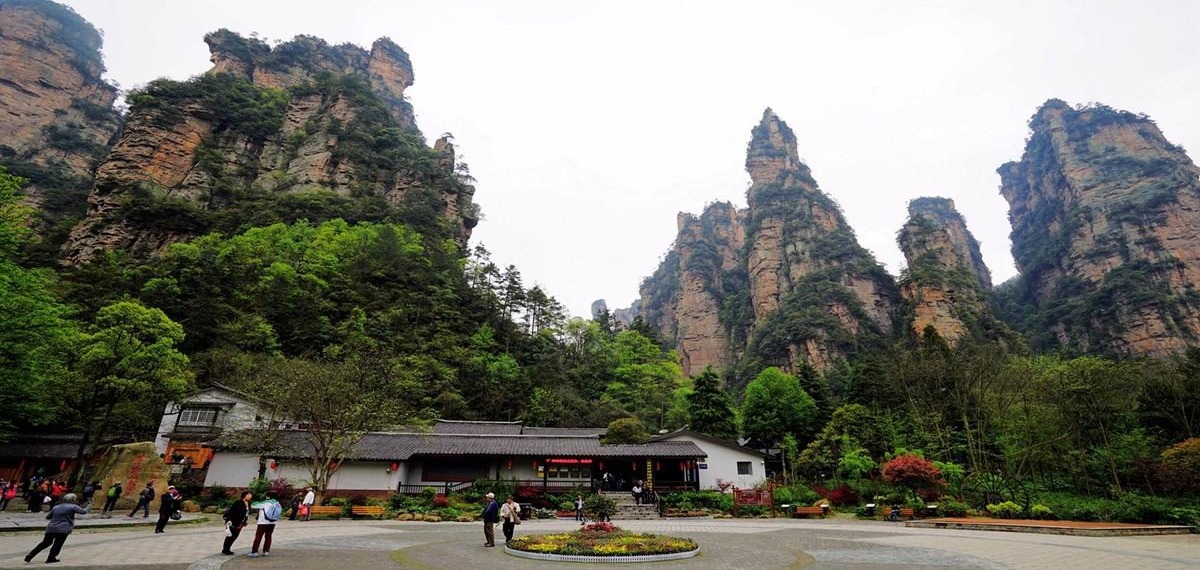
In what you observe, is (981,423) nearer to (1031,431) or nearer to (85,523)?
(1031,431)

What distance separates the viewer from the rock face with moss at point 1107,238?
7331 cm

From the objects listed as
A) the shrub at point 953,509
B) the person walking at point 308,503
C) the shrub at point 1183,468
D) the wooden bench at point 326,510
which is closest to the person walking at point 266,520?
the person walking at point 308,503

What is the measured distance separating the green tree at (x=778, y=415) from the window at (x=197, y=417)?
41.0m

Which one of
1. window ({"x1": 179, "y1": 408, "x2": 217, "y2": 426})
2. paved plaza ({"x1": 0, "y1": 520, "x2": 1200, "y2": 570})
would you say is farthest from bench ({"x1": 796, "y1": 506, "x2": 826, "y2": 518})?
window ({"x1": 179, "y1": 408, "x2": 217, "y2": 426})

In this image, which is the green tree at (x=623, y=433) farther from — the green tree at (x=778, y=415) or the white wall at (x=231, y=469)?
the white wall at (x=231, y=469)

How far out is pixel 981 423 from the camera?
104 ft

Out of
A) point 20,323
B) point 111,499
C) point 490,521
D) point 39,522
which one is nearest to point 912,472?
point 490,521

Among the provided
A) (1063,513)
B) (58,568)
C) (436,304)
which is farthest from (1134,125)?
(58,568)

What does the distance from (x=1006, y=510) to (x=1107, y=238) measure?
94.7 metres

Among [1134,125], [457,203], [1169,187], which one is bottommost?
[457,203]

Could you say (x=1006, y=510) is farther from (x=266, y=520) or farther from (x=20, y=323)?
(x=20, y=323)

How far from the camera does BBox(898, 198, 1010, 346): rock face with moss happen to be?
7631cm

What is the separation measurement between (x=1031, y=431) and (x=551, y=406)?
34.1m

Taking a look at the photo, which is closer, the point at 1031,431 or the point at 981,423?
the point at 1031,431
